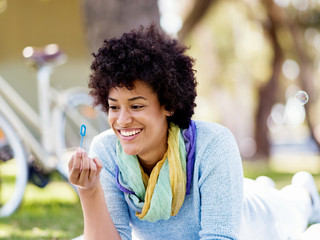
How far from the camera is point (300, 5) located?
12.5 metres

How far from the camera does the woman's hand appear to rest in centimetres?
204

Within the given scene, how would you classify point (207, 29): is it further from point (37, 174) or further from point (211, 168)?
point (211, 168)

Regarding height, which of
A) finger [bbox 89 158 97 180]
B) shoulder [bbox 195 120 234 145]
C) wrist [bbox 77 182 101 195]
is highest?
shoulder [bbox 195 120 234 145]

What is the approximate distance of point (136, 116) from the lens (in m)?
2.29

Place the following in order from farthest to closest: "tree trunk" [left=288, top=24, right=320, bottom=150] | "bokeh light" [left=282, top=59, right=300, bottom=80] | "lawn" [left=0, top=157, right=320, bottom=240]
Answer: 1. "bokeh light" [left=282, top=59, right=300, bottom=80]
2. "tree trunk" [left=288, top=24, right=320, bottom=150]
3. "lawn" [left=0, top=157, right=320, bottom=240]

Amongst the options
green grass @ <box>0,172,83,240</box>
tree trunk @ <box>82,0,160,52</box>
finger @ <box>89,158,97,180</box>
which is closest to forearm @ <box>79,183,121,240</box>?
finger @ <box>89,158,97,180</box>

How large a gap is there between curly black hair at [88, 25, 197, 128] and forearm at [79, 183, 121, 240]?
0.47 metres

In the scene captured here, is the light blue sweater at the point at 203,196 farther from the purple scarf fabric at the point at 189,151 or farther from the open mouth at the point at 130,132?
the open mouth at the point at 130,132

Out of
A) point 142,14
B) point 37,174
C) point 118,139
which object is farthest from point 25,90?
point 118,139

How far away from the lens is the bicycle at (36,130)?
4137 millimetres

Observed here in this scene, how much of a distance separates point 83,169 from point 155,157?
510 mm

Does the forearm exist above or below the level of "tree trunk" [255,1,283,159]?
below

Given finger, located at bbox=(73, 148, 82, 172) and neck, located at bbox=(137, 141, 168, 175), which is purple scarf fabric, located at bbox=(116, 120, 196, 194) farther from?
finger, located at bbox=(73, 148, 82, 172)

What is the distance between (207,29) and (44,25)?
40.0 ft
